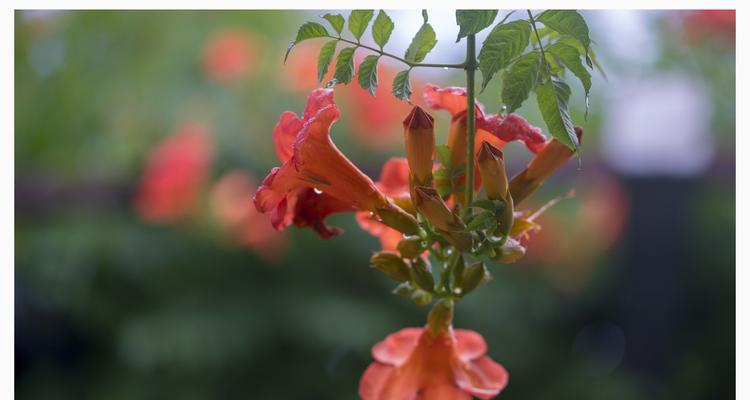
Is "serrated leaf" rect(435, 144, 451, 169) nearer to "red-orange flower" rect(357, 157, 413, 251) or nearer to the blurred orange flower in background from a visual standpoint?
"red-orange flower" rect(357, 157, 413, 251)

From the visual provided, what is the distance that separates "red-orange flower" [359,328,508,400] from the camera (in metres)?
0.58

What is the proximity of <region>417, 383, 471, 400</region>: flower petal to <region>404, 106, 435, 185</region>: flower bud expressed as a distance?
0.15 m

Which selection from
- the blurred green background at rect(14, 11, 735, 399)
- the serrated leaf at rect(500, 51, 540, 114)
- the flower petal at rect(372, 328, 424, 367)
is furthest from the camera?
the blurred green background at rect(14, 11, 735, 399)

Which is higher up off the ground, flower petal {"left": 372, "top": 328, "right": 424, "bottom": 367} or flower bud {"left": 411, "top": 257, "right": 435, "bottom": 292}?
flower bud {"left": 411, "top": 257, "right": 435, "bottom": 292}

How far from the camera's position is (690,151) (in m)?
2.91

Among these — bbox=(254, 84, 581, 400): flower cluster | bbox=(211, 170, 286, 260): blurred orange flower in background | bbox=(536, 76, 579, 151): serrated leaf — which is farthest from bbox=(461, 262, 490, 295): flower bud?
bbox=(211, 170, 286, 260): blurred orange flower in background

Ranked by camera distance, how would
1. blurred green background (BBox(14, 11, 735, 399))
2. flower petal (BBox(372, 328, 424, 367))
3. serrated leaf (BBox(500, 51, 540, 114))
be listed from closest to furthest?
serrated leaf (BBox(500, 51, 540, 114)) < flower petal (BBox(372, 328, 424, 367)) < blurred green background (BBox(14, 11, 735, 399))

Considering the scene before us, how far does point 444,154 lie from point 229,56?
2.11 meters

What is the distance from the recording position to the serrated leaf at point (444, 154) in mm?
590

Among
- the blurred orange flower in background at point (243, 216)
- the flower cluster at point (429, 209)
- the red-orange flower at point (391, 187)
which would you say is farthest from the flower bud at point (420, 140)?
the blurred orange flower in background at point (243, 216)

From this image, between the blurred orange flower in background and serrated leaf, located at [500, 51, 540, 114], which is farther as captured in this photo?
the blurred orange flower in background

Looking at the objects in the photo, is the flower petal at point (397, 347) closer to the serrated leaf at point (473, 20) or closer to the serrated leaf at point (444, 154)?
the serrated leaf at point (444, 154)

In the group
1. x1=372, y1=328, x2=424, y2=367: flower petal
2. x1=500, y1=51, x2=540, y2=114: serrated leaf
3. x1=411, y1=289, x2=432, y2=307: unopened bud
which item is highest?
x1=500, y1=51, x2=540, y2=114: serrated leaf

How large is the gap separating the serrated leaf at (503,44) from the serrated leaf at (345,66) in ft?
0.28
